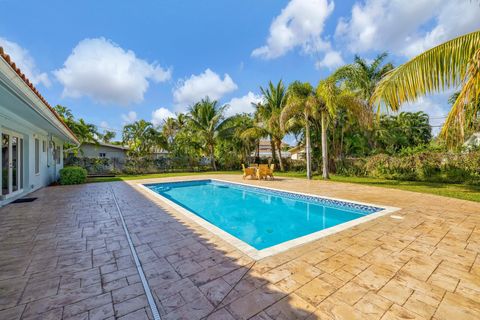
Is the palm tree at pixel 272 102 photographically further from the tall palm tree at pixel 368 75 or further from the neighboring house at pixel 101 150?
the neighboring house at pixel 101 150

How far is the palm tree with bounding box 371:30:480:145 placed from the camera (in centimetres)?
405

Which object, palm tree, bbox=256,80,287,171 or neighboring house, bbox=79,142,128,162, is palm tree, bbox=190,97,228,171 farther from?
neighboring house, bbox=79,142,128,162

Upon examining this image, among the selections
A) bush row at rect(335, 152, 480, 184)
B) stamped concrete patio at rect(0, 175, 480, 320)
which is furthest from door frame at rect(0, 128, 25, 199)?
bush row at rect(335, 152, 480, 184)

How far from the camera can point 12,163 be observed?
7.82 metres

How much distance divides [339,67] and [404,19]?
6097 millimetres

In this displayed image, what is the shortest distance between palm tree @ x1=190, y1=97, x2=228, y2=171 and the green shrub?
1157cm

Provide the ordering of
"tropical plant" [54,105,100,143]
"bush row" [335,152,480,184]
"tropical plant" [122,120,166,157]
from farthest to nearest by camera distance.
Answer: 1. "tropical plant" [122,120,166,157]
2. "tropical plant" [54,105,100,143]
3. "bush row" [335,152,480,184]

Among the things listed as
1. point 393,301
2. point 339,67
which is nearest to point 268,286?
point 393,301

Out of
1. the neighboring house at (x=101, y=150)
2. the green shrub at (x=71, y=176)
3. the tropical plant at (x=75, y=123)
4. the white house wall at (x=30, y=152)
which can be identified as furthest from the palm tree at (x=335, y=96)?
the neighboring house at (x=101, y=150)

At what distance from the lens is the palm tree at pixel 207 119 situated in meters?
22.3

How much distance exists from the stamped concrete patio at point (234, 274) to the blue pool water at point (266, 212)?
144 cm

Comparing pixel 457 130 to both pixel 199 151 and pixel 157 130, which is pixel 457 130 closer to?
pixel 199 151

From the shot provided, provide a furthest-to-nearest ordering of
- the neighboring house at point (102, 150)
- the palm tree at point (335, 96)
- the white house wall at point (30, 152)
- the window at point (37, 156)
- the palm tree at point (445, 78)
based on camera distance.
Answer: the neighboring house at point (102, 150), the palm tree at point (335, 96), the window at point (37, 156), the white house wall at point (30, 152), the palm tree at point (445, 78)

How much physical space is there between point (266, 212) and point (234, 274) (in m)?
4.82
